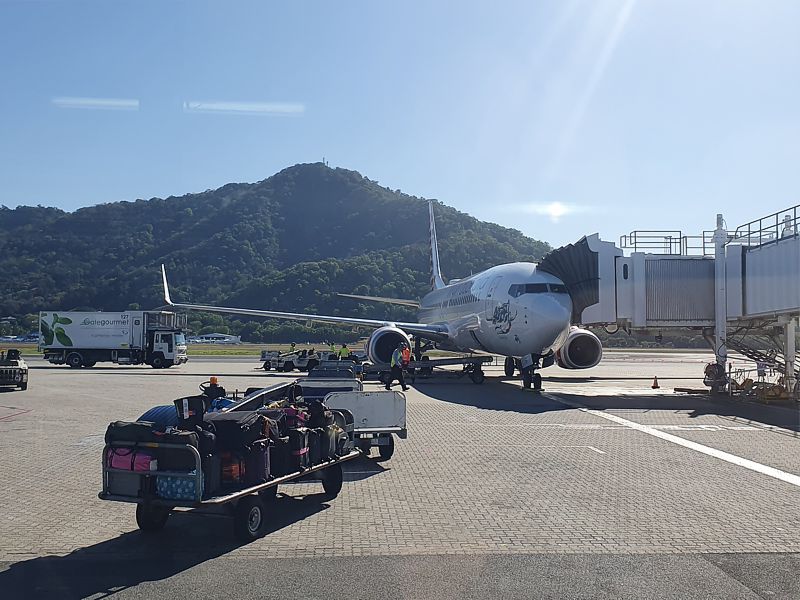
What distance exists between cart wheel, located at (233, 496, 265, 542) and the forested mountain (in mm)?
114068

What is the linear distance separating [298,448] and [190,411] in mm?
1525

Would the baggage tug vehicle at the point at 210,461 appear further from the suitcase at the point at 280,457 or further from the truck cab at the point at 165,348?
the truck cab at the point at 165,348

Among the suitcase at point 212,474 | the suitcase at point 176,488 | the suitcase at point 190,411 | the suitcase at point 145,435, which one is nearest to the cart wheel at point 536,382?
the suitcase at point 190,411

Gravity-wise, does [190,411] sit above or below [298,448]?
above

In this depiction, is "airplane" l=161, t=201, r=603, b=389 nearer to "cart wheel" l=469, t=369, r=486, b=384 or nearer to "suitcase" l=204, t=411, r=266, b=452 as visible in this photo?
"cart wheel" l=469, t=369, r=486, b=384

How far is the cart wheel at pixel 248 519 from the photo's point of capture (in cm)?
782

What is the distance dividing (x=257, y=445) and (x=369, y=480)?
3.47 m

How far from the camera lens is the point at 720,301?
1048 inches

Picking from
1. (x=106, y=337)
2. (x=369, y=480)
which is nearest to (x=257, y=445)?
(x=369, y=480)

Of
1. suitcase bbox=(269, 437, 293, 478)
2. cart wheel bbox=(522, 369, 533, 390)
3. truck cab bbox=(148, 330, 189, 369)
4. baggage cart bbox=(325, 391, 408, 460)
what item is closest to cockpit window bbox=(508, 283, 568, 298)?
cart wheel bbox=(522, 369, 533, 390)

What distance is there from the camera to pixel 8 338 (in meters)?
115

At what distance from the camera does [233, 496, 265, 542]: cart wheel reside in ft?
25.7

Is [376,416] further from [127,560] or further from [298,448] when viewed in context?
[127,560]

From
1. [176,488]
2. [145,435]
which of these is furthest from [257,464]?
[145,435]
